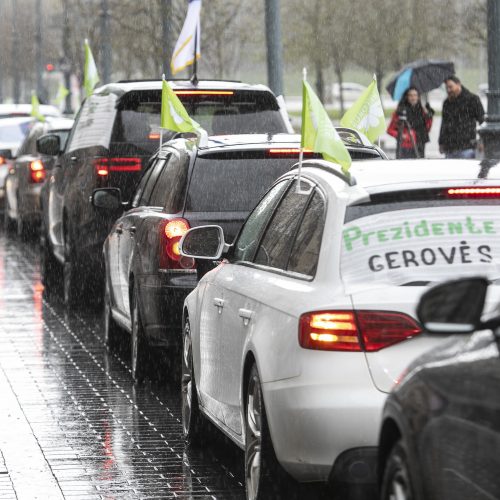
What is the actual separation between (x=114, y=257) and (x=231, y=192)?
2462 mm

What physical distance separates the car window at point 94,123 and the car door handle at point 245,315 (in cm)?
737

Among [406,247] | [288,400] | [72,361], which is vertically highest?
[406,247]

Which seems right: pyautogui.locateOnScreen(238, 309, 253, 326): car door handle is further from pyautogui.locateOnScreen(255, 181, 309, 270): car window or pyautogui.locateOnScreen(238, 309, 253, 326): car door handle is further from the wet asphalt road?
the wet asphalt road

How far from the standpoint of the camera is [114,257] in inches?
485

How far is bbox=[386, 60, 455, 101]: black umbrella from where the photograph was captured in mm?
31219

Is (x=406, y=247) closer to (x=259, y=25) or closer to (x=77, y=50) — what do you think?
(x=77, y=50)

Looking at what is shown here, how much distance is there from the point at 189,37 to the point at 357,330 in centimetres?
1422

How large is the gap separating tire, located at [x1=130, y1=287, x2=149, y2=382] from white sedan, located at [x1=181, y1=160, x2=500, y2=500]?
3392 millimetres

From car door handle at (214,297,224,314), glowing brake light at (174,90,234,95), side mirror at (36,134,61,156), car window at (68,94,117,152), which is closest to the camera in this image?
car door handle at (214,297,224,314)

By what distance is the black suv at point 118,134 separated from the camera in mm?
13758

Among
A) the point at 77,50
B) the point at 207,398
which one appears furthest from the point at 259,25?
the point at 207,398

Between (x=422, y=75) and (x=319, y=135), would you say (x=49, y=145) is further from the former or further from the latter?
(x=422, y=75)

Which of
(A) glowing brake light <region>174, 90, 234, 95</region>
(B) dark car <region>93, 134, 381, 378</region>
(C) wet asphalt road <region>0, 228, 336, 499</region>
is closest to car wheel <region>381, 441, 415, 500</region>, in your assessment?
(C) wet asphalt road <region>0, 228, 336, 499</region>

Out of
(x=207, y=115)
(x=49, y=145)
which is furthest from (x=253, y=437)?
(x=49, y=145)
